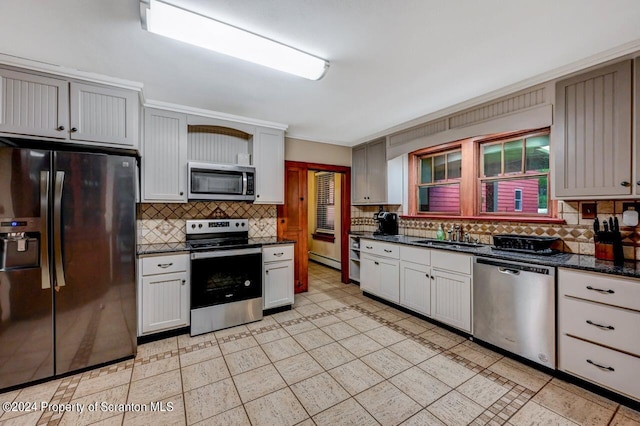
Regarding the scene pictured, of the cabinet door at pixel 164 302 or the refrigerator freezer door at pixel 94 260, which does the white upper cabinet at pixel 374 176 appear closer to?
the cabinet door at pixel 164 302

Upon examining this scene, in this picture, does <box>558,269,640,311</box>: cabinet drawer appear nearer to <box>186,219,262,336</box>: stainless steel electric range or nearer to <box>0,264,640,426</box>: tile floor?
<box>0,264,640,426</box>: tile floor

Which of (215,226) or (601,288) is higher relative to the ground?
(215,226)

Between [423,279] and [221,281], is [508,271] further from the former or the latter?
[221,281]

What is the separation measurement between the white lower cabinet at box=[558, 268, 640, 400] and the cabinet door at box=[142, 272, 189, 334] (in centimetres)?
339

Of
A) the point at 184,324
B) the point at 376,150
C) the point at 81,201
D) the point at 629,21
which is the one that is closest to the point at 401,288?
the point at 376,150

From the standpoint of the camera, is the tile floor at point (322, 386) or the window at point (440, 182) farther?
the window at point (440, 182)

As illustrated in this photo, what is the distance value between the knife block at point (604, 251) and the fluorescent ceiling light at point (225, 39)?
2.71 metres

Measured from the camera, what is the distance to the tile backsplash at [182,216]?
320 cm

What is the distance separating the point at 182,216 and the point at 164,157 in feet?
2.46

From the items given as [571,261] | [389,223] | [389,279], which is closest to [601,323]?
[571,261]

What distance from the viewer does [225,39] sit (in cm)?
185

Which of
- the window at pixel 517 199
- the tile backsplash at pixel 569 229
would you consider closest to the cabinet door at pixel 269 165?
the tile backsplash at pixel 569 229

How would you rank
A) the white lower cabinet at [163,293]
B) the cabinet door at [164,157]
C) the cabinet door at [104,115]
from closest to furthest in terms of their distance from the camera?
the cabinet door at [104,115]
the white lower cabinet at [163,293]
the cabinet door at [164,157]

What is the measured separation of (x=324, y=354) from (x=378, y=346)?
54cm
